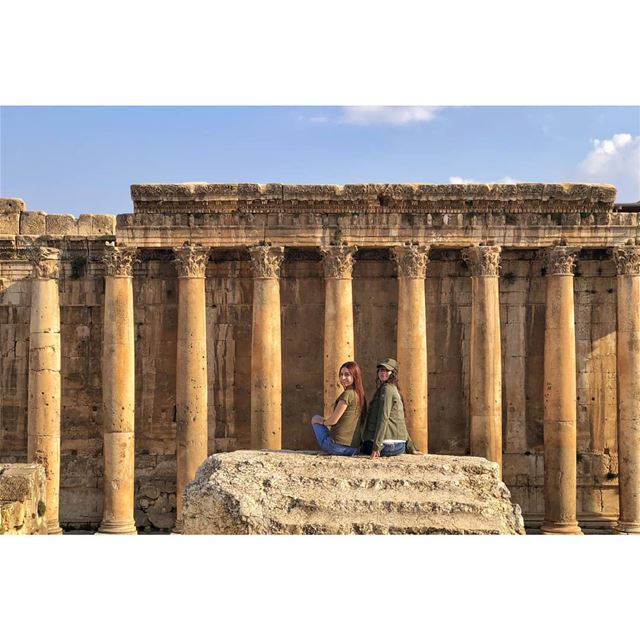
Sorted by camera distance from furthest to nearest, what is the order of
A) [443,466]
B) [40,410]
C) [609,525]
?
[609,525]
[40,410]
[443,466]

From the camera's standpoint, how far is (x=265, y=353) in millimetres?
26594

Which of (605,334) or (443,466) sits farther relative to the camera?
(605,334)

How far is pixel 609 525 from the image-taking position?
28.4m

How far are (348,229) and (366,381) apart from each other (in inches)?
184

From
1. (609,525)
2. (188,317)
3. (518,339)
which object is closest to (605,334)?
(518,339)

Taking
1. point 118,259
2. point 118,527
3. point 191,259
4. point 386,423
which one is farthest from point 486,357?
point 386,423

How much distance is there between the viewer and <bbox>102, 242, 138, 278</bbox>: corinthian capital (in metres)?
26.6

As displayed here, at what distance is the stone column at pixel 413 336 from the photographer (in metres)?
26.3

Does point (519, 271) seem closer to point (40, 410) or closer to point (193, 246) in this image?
point (193, 246)

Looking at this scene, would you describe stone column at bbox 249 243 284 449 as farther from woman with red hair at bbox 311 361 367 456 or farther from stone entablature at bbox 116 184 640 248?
woman with red hair at bbox 311 361 367 456

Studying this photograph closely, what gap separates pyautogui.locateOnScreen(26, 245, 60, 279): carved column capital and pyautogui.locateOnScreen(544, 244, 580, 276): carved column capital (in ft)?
41.5

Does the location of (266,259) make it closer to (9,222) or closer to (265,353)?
(265,353)

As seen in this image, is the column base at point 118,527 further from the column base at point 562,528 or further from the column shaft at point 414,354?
the column base at point 562,528

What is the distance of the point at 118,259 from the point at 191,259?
1.86m
